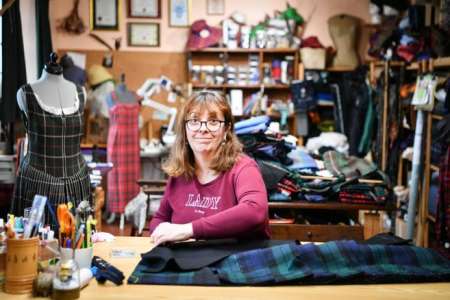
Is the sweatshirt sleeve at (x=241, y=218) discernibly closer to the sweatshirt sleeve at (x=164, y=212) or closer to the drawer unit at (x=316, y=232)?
the sweatshirt sleeve at (x=164, y=212)

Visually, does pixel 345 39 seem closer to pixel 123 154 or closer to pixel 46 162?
pixel 123 154

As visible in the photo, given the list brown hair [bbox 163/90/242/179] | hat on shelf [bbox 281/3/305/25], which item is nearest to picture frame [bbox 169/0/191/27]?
hat on shelf [bbox 281/3/305/25]

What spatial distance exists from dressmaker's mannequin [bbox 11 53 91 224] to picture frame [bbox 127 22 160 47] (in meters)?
3.40

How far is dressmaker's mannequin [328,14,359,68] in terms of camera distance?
247 inches

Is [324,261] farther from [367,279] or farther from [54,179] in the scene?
[54,179]

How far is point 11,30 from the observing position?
A: 423 centimetres

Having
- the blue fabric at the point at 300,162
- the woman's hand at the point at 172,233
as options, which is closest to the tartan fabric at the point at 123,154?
the blue fabric at the point at 300,162

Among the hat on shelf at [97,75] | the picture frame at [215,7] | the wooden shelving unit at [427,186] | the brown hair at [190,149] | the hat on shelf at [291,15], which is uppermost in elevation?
the picture frame at [215,7]

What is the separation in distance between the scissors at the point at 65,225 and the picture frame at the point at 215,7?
5075 mm

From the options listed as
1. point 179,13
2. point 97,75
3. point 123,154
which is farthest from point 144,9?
point 123,154

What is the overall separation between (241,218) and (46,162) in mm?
1397

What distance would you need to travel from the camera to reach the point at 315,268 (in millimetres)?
1662

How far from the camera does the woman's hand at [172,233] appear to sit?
1.84 metres

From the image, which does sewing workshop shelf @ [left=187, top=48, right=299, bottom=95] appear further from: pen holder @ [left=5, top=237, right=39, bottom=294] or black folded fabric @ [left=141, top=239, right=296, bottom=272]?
pen holder @ [left=5, top=237, right=39, bottom=294]
